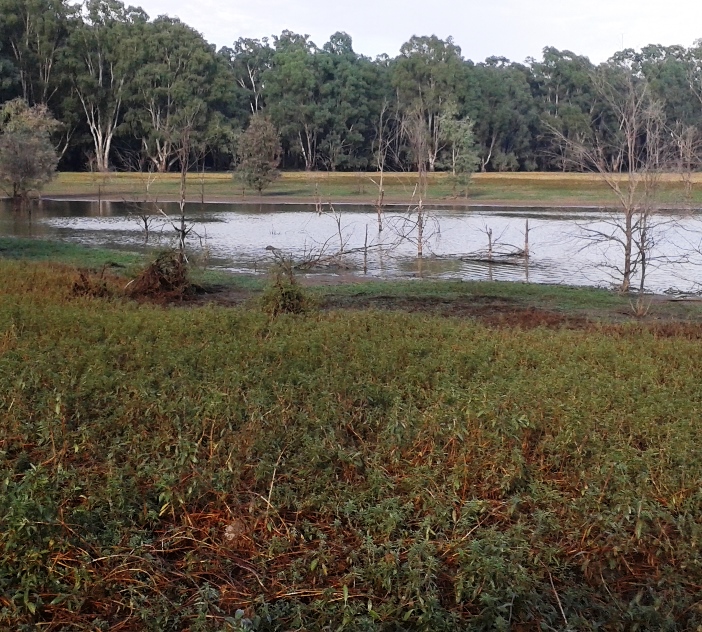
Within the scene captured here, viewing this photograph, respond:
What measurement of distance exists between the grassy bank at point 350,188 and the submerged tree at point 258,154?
4.09 ft

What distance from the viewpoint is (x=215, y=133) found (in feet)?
210

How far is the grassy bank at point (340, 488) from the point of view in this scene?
15.2 ft

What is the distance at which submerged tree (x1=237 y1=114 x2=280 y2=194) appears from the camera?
55.0 m

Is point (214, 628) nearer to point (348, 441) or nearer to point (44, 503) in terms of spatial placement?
point (44, 503)

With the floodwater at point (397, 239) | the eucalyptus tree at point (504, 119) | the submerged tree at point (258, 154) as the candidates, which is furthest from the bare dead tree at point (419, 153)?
the eucalyptus tree at point (504, 119)

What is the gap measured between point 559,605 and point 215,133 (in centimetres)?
6225

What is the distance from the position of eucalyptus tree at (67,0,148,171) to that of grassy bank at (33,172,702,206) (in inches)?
231

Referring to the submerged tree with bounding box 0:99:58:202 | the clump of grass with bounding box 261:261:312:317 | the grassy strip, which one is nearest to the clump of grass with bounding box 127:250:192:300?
the clump of grass with bounding box 261:261:312:317

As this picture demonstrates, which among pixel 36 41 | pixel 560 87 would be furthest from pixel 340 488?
pixel 560 87

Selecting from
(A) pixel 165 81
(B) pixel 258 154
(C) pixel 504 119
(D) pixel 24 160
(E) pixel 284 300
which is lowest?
(E) pixel 284 300

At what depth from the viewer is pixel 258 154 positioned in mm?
55188

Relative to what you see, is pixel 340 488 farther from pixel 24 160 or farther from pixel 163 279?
pixel 24 160

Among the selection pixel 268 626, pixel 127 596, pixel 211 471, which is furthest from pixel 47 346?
pixel 268 626

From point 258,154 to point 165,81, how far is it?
17.9m
